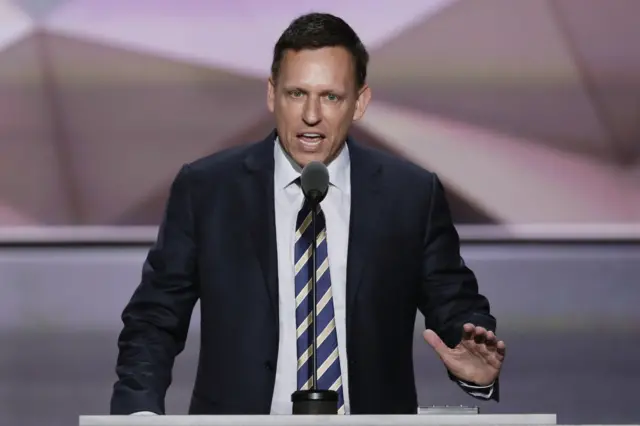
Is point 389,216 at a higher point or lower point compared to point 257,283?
higher

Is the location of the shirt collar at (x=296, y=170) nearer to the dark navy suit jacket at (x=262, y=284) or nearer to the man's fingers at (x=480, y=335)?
the dark navy suit jacket at (x=262, y=284)

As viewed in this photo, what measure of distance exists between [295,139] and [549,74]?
49.8 inches

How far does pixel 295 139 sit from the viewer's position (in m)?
2.79

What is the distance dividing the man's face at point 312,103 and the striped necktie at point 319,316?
146mm

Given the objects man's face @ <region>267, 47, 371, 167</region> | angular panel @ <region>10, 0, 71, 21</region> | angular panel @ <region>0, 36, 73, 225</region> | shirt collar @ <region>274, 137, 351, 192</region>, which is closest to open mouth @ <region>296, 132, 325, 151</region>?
man's face @ <region>267, 47, 371, 167</region>

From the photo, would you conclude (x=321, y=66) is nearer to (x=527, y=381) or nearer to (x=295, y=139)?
(x=295, y=139)

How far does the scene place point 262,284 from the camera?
2746mm

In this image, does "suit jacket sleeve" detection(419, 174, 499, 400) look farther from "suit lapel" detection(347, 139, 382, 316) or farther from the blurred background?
the blurred background

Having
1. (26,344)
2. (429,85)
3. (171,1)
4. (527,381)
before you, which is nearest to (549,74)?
(429,85)

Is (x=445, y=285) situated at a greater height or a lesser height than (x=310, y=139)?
lesser

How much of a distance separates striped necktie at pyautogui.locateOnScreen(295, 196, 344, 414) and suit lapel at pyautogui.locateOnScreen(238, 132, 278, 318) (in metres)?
0.06

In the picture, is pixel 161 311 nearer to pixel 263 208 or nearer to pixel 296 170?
pixel 263 208

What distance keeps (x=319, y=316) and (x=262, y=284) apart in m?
0.15

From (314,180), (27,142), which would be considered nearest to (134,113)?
(27,142)
